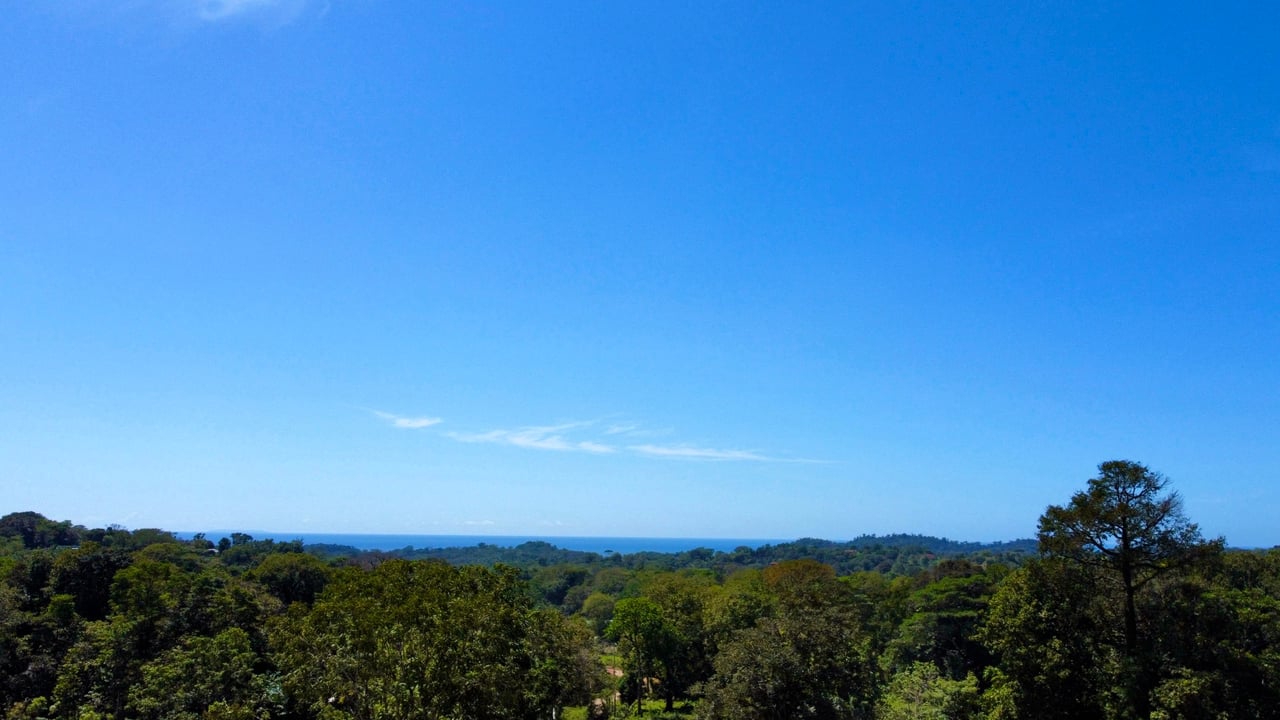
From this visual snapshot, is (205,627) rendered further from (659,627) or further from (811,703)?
(811,703)

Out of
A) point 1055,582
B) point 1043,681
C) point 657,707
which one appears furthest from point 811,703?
point 657,707

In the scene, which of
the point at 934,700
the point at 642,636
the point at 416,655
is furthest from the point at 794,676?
the point at 642,636

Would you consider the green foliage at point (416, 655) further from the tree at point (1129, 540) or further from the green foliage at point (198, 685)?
the tree at point (1129, 540)

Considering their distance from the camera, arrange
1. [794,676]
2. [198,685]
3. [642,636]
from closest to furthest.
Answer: [794,676]
[198,685]
[642,636]

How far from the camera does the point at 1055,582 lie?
23.7 metres

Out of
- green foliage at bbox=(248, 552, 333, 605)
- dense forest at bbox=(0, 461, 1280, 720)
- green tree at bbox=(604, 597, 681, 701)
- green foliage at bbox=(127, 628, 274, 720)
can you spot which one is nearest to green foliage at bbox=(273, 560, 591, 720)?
dense forest at bbox=(0, 461, 1280, 720)

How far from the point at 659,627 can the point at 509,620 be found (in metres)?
21.1

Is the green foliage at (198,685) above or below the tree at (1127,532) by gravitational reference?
below

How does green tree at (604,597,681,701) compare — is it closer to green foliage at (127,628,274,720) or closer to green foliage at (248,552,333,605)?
green foliage at (127,628,274,720)

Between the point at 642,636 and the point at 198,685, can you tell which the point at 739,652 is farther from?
the point at 198,685

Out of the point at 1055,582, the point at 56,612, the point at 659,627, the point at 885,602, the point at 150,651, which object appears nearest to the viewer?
the point at 1055,582

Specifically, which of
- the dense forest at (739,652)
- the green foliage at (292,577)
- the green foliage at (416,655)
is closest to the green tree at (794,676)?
the dense forest at (739,652)

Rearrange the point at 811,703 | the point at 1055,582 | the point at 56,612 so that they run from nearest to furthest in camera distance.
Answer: the point at 811,703
the point at 1055,582
the point at 56,612

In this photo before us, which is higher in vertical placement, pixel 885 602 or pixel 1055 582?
pixel 1055 582
